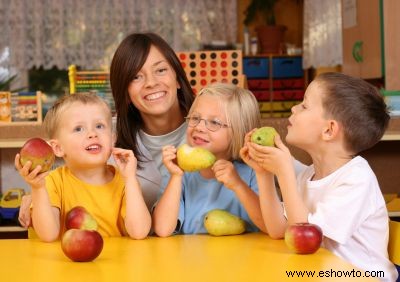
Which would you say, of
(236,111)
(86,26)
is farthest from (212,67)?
(86,26)

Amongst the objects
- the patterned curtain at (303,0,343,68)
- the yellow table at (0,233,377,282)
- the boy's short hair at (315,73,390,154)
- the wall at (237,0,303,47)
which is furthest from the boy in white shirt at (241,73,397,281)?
the wall at (237,0,303,47)

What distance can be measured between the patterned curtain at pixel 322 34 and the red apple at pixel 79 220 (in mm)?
4203

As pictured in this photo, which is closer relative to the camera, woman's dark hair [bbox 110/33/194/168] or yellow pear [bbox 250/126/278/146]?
yellow pear [bbox 250/126/278/146]

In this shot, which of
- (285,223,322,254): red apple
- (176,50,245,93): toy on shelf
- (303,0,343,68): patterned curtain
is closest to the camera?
(285,223,322,254): red apple

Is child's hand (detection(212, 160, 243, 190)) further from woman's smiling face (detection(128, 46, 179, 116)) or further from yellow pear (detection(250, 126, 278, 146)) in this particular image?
woman's smiling face (detection(128, 46, 179, 116))

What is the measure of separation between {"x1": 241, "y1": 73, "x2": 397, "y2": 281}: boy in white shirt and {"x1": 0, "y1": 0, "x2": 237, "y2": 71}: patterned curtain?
5917 mm

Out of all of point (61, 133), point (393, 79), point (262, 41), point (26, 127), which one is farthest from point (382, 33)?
→ point (262, 41)

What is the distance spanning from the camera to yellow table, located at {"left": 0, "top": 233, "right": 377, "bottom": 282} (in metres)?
1.11

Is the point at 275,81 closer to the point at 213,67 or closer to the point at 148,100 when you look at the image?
the point at 213,67

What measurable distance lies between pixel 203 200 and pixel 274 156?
0.35 m

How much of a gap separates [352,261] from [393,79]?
2.46 meters

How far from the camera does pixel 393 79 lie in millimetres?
3701

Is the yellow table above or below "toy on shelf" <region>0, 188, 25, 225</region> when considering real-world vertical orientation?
above

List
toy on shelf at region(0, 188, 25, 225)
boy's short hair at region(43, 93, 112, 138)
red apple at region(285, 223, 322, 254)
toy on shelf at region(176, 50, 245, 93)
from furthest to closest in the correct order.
Result: toy on shelf at region(0, 188, 25, 225) → toy on shelf at region(176, 50, 245, 93) → boy's short hair at region(43, 93, 112, 138) → red apple at region(285, 223, 322, 254)
